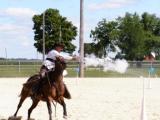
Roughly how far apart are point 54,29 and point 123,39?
12.0 m

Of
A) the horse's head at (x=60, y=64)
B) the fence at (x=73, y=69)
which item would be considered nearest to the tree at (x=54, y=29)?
the fence at (x=73, y=69)

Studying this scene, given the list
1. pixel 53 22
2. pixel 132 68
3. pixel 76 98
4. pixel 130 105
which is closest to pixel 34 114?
pixel 130 105

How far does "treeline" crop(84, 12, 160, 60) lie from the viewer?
94250 mm

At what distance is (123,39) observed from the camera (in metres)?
97.2

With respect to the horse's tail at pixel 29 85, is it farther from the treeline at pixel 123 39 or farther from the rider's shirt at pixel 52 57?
the treeline at pixel 123 39

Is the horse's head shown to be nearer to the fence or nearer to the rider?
the rider

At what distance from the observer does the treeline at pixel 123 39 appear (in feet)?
309

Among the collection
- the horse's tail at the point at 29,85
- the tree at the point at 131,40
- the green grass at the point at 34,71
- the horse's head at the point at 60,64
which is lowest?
the green grass at the point at 34,71

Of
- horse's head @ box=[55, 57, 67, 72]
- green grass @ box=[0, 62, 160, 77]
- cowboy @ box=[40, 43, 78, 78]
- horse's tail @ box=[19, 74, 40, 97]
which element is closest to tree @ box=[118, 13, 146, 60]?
green grass @ box=[0, 62, 160, 77]

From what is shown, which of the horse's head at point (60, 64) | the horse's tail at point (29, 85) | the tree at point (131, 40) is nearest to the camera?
the horse's head at point (60, 64)

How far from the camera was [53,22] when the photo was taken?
101125mm

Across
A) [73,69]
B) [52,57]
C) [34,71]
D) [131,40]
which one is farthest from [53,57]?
[131,40]

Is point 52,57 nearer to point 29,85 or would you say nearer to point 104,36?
point 29,85

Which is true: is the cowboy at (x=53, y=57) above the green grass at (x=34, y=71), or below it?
above
